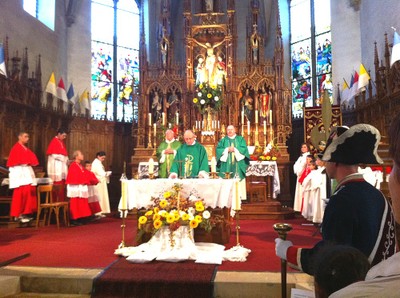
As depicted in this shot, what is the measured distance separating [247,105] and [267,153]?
7.32ft

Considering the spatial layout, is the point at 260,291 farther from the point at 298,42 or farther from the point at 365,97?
the point at 298,42

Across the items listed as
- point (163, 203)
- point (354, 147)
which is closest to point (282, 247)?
point (354, 147)

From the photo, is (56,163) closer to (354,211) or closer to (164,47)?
(164,47)

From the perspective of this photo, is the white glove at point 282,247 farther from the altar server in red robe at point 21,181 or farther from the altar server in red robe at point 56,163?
the altar server in red robe at point 56,163

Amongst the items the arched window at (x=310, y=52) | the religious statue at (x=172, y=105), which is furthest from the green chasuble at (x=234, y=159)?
the arched window at (x=310, y=52)

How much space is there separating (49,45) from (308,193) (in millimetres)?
10275

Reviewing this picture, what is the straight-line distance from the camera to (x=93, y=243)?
7125 mm

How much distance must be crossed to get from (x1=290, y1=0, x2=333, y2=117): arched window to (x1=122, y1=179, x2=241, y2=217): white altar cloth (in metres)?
10.6

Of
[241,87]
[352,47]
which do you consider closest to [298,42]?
[352,47]

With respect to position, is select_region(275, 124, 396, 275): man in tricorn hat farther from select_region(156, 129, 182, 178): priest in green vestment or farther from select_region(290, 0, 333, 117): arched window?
select_region(290, 0, 333, 117): arched window

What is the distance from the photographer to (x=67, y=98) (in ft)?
47.3

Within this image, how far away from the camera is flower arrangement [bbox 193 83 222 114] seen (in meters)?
13.4

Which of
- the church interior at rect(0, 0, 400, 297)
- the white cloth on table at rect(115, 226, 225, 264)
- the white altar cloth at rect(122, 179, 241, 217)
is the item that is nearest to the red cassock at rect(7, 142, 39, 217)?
the church interior at rect(0, 0, 400, 297)

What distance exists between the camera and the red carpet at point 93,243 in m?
5.45
